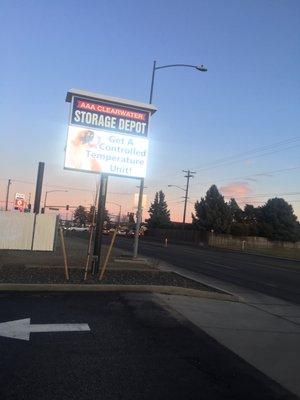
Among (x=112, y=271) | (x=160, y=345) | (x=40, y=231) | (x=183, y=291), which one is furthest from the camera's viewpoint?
(x=40, y=231)

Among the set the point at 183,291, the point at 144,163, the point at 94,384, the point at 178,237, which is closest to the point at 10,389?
the point at 94,384

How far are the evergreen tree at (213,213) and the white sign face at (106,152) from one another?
69541mm

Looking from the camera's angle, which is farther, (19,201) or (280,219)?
(280,219)

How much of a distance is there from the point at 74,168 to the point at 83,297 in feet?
16.1

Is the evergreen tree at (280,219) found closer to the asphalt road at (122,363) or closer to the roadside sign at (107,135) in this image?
the roadside sign at (107,135)

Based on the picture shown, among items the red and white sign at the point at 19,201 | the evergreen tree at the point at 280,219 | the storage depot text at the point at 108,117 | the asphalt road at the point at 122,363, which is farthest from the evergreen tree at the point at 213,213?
the asphalt road at the point at 122,363

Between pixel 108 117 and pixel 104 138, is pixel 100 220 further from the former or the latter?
pixel 108 117

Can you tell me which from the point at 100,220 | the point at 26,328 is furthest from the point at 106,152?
the point at 26,328

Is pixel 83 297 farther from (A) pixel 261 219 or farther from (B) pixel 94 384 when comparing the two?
(A) pixel 261 219

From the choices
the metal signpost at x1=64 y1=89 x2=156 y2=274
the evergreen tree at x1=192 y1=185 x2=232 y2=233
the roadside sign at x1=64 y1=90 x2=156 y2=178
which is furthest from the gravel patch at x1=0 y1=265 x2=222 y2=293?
the evergreen tree at x1=192 y1=185 x2=232 y2=233

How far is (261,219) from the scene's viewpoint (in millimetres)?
108562

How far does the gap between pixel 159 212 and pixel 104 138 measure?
116887 millimetres

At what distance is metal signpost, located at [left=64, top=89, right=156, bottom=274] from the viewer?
1583cm

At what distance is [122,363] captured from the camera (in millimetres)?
6918
